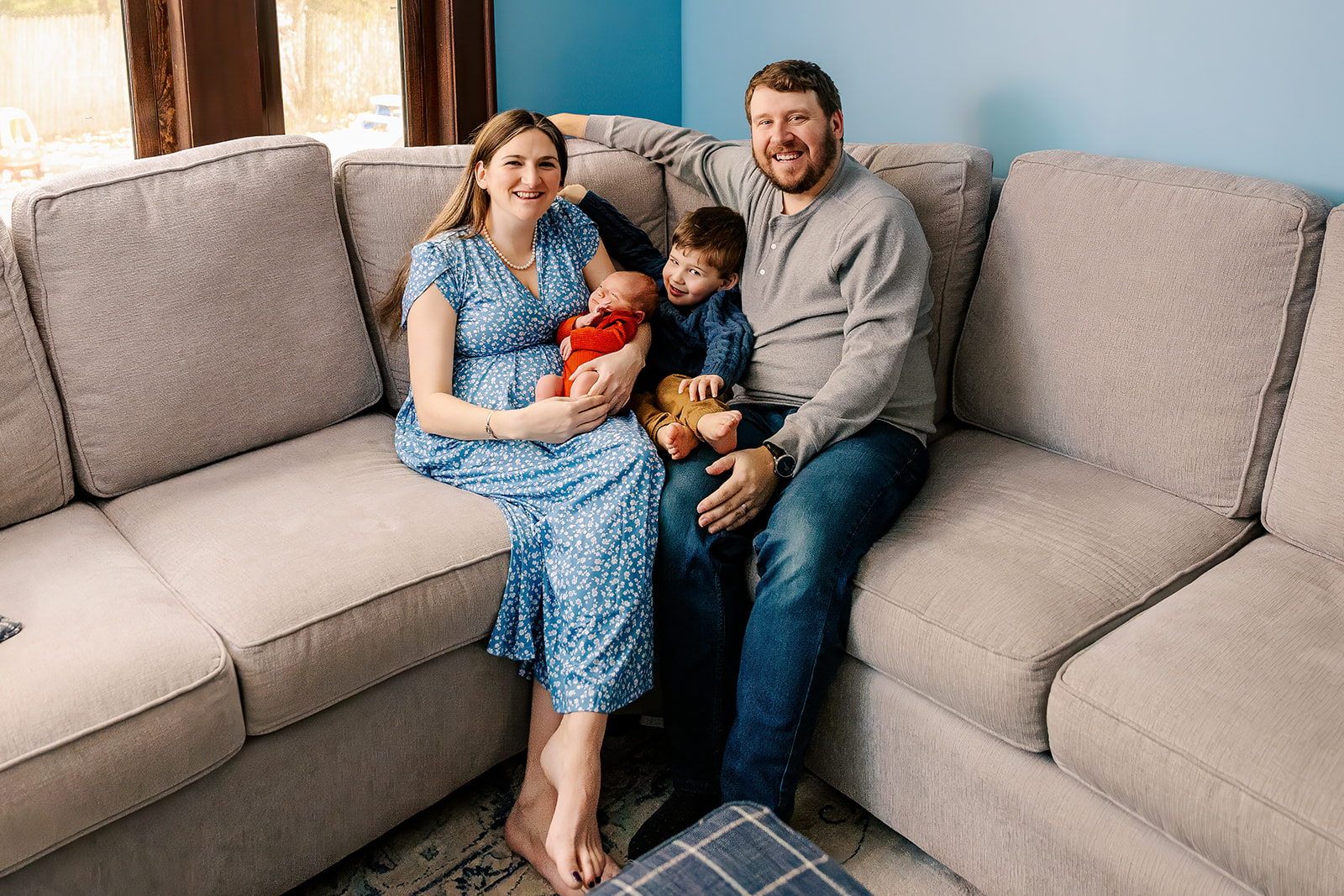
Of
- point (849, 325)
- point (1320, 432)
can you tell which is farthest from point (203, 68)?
point (1320, 432)

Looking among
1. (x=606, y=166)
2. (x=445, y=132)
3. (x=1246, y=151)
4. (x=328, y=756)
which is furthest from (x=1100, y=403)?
(x=445, y=132)

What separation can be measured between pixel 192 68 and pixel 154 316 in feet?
2.40

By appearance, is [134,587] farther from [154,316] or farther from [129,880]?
[154,316]

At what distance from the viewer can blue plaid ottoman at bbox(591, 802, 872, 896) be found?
1.03 meters

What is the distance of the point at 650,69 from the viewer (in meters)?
2.91

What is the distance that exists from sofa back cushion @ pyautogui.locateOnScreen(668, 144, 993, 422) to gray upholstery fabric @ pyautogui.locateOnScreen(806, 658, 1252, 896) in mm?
725

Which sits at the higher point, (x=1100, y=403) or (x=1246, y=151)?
(x=1246, y=151)

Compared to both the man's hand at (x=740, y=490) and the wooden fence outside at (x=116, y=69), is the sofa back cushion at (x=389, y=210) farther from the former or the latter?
the man's hand at (x=740, y=490)

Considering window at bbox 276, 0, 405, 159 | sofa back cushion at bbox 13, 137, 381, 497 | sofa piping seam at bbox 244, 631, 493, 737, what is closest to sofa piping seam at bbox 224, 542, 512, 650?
sofa piping seam at bbox 244, 631, 493, 737

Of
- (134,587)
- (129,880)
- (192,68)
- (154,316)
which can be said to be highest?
(192,68)

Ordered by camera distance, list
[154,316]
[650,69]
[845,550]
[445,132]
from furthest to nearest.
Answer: [650,69]
[445,132]
[154,316]
[845,550]

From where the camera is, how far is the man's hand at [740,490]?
63.9 inches

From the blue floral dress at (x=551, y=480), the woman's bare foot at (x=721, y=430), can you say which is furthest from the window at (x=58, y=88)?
the woman's bare foot at (x=721, y=430)

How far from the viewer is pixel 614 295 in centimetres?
194
